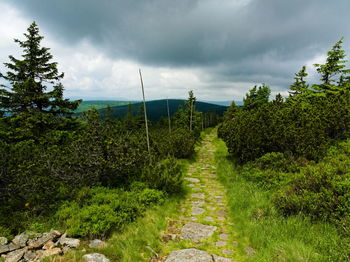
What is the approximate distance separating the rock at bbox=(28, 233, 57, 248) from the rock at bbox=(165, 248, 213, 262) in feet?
9.07

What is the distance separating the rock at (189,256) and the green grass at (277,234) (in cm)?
87

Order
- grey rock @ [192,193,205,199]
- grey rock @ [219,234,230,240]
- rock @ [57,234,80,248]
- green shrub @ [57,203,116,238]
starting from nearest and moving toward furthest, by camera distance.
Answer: rock @ [57,234,80,248] < green shrub @ [57,203,116,238] < grey rock @ [219,234,230,240] < grey rock @ [192,193,205,199]

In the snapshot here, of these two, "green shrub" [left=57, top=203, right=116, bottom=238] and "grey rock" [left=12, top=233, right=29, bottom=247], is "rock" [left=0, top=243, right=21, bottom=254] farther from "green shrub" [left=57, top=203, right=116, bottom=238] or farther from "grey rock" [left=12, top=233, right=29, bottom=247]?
"green shrub" [left=57, top=203, right=116, bottom=238]

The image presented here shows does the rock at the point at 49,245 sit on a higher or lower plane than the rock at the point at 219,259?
higher

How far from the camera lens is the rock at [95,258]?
3.16 meters

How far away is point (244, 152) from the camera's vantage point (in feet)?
26.5

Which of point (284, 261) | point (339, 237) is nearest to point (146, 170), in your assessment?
point (284, 261)

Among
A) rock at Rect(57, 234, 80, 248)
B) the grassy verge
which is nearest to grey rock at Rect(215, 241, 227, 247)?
the grassy verge

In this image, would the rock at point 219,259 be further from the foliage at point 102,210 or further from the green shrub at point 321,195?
the foliage at point 102,210

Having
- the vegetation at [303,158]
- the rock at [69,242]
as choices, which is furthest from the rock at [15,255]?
the vegetation at [303,158]

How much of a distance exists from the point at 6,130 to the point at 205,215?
45.4 ft

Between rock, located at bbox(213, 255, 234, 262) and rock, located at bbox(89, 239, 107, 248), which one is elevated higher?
rock, located at bbox(89, 239, 107, 248)

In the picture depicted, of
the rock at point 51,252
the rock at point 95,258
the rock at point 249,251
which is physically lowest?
the rock at point 249,251

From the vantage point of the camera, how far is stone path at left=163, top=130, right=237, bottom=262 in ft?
11.6
